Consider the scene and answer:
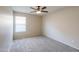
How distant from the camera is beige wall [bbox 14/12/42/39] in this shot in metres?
6.52

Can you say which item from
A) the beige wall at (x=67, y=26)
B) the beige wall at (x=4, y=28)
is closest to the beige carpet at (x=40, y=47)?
the beige wall at (x=67, y=26)

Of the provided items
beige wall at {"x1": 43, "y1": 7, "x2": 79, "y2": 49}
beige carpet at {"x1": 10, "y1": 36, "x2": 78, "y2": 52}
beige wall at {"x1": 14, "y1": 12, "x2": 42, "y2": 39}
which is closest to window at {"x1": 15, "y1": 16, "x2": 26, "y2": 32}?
beige wall at {"x1": 14, "y1": 12, "x2": 42, "y2": 39}

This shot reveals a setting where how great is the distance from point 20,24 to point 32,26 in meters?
1.15

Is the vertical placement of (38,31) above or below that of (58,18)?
below

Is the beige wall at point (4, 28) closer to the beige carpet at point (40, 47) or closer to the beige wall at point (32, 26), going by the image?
the beige carpet at point (40, 47)

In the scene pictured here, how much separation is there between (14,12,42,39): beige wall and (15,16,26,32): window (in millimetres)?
275

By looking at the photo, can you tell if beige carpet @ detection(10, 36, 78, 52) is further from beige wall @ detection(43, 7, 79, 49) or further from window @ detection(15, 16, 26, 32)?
window @ detection(15, 16, 26, 32)

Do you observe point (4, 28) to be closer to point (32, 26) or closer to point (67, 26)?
point (67, 26)
